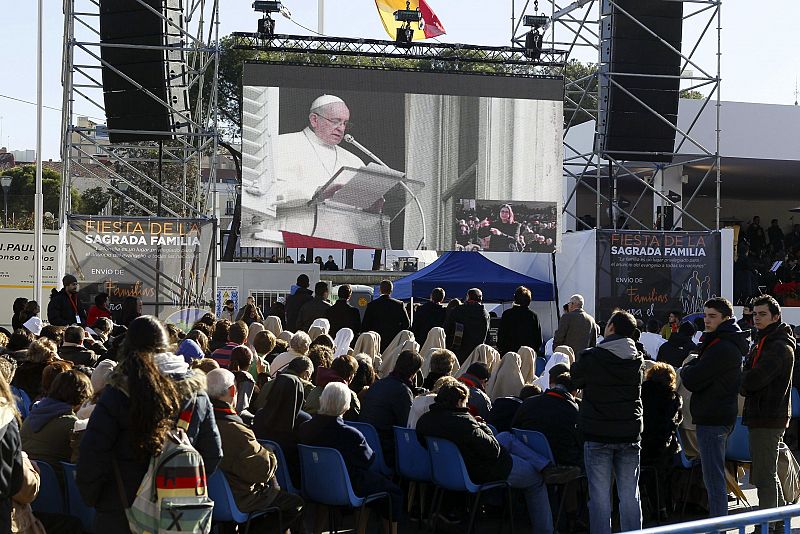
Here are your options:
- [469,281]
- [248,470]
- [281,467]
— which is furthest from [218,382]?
[469,281]

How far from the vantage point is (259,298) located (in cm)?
1936

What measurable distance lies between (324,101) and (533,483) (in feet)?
37.0

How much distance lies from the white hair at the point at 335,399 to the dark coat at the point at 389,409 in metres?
1.00

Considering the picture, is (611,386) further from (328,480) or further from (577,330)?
(577,330)

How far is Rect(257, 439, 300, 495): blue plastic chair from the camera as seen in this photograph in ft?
21.8

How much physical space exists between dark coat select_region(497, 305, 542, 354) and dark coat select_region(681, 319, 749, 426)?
5.04 meters

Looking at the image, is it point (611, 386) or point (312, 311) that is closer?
point (611, 386)

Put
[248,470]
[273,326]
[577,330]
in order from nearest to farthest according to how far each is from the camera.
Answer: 1. [248,470]
2. [273,326]
3. [577,330]

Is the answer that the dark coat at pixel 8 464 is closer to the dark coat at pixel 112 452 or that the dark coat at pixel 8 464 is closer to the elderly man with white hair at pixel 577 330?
the dark coat at pixel 112 452

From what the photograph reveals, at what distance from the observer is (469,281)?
18.0 meters

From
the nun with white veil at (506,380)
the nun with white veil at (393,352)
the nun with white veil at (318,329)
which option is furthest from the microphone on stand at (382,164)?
the nun with white veil at (506,380)

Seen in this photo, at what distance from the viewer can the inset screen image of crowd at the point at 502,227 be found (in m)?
17.9

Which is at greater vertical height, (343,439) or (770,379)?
(770,379)

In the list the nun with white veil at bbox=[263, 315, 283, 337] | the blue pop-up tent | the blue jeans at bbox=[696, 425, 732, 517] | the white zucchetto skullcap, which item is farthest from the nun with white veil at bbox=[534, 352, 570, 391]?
the white zucchetto skullcap
